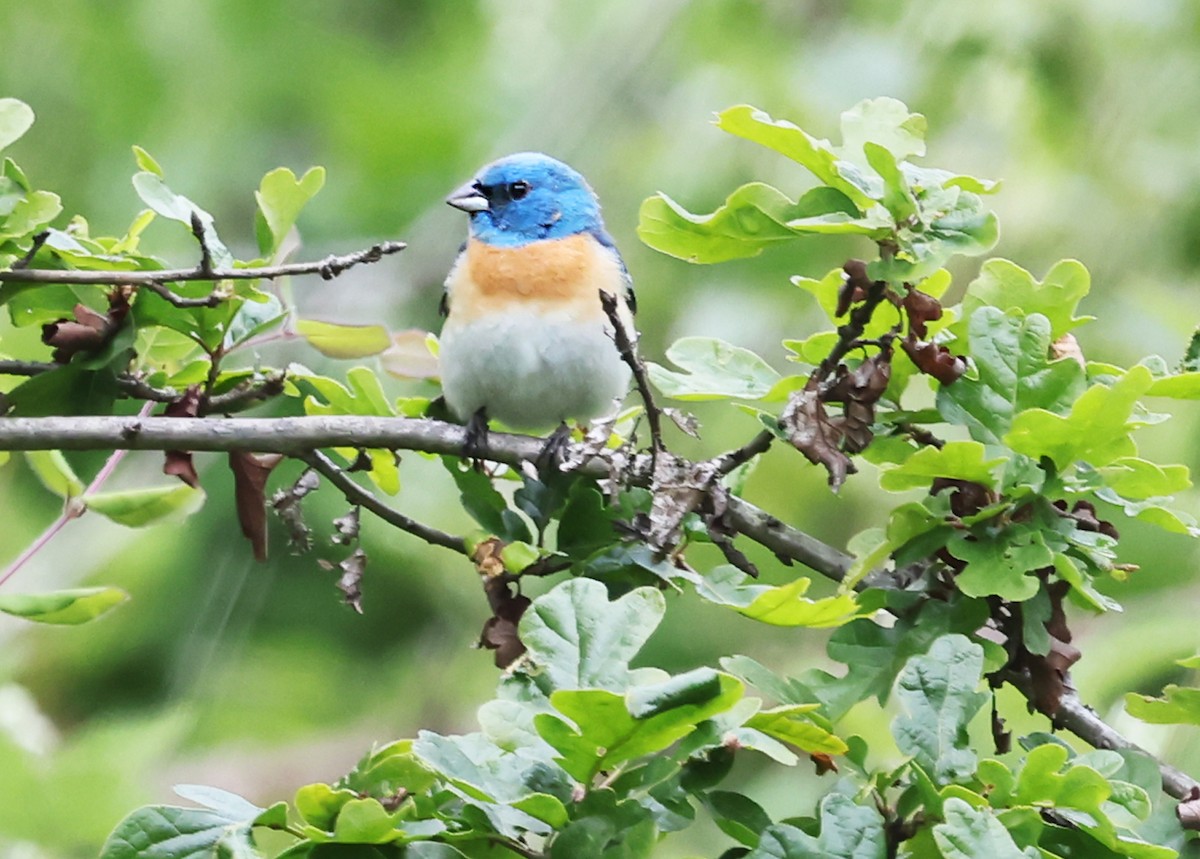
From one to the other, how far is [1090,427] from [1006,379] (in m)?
0.11

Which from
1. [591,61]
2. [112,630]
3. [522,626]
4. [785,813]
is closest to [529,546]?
[522,626]

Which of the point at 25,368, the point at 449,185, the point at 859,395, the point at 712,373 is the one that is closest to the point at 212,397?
the point at 25,368

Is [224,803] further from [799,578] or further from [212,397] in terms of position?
[212,397]

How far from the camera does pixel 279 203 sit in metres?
2.18

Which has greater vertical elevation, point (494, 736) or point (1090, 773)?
point (1090, 773)

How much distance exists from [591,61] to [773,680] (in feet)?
12.5

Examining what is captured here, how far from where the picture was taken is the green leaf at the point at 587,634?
156cm

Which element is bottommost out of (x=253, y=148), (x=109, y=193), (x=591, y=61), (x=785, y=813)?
(x=785, y=813)

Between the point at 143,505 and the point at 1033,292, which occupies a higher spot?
the point at 1033,292

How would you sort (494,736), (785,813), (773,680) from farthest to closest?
(785,813)
(773,680)
(494,736)

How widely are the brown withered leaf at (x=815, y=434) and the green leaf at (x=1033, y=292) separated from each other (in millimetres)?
222

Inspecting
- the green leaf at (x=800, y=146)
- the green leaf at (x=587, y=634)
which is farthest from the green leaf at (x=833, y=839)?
the green leaf at (x=800, y=146)

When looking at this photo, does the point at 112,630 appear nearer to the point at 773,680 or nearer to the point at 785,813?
the point at 785,813

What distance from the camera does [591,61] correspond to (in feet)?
17.2
